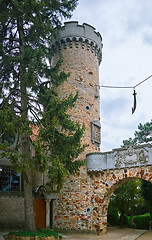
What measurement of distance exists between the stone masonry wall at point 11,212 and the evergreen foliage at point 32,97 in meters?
4.16

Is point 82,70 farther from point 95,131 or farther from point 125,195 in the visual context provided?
point 125,195

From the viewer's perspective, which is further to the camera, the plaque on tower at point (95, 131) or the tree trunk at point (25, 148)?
the plaque on tower at point (95, 131)

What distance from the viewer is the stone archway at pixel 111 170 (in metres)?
13.4

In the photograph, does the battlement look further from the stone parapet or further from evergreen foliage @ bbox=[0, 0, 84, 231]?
the stone parapet

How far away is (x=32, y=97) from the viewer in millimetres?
11875

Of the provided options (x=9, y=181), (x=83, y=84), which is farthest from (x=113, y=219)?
(x=83, y=84)

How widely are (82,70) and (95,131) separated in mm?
3758

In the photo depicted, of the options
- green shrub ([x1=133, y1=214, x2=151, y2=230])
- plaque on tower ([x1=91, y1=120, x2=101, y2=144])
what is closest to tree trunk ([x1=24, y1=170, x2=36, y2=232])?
plaque on tower ([x1=91, y1=120, x2=101, y2=144])

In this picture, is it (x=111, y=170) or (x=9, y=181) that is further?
(x=9, y=181)

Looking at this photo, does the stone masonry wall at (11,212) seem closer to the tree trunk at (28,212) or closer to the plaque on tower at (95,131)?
the tree trunk at (28,212)

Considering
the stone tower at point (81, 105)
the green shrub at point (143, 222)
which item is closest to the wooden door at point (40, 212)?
the stone tower at point (81, 105)

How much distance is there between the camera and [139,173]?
44.1 feet

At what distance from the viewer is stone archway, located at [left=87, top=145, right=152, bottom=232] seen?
13.4 m

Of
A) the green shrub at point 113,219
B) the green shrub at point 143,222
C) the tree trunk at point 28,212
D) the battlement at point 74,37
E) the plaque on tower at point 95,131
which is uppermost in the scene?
the battlement at point 74,37
